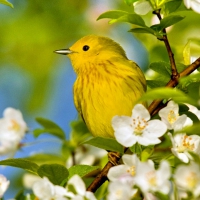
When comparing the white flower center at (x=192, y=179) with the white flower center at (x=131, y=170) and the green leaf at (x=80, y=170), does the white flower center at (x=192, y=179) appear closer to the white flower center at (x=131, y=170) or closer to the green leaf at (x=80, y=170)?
the white flower center at (x=131, y=170)

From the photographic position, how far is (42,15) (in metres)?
4.25

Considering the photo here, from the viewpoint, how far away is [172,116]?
5.67 feet

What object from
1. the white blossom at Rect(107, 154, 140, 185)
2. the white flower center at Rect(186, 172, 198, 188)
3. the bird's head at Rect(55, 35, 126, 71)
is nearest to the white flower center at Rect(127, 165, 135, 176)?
the white blossom at Rect(107, 154, 140, 185)

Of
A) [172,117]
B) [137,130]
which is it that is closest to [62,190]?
[137,130]

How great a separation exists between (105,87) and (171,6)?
1097 millimetres

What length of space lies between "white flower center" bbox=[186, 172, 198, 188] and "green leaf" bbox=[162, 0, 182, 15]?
2.38ft

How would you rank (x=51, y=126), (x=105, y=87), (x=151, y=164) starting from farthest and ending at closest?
1. (x=105, y=87)
2. (x=51, y=126)
3. (x=151, y=164)

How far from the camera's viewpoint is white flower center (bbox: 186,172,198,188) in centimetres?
135

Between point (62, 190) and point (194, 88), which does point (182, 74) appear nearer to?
point (194, 88)

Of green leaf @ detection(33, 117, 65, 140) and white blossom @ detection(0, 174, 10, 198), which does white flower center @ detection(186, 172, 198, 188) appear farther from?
green leaf @ detection(33, 117, 65, 140)

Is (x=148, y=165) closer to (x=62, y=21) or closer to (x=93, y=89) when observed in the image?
(x=93, y=89)

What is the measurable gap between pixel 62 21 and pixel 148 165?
9.74ft

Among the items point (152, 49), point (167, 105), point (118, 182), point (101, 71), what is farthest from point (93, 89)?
point (118, 182)

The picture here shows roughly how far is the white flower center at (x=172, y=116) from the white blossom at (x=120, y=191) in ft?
1.11
